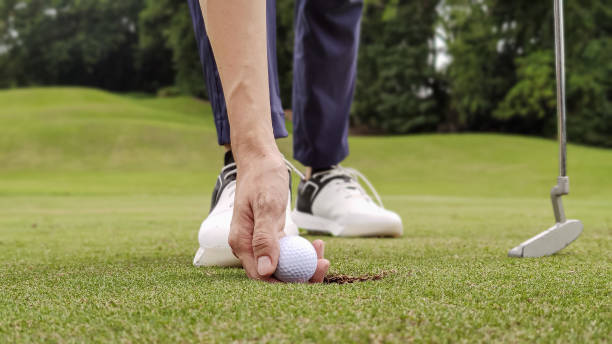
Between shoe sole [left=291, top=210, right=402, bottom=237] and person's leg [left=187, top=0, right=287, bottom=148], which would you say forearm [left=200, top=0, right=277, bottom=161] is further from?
shoe sole [left=291, top=210, right=402, bottom=237]

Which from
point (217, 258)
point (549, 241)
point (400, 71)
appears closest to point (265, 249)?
point (217, 258)

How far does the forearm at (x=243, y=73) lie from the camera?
Answer: 1.17 meters

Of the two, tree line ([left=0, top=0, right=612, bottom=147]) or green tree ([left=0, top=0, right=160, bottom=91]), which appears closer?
tree line ([left=0, top=0, right=612, bottom=147])

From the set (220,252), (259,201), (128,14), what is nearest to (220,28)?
(259,201)

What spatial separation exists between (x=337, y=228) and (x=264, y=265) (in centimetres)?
122

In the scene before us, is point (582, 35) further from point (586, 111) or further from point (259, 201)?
point (259, 201)

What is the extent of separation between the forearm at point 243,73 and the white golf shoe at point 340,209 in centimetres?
110

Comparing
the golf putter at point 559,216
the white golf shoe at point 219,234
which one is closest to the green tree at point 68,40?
the white golf shoe at point 219,234

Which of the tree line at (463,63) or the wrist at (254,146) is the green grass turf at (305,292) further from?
the tree line at (463,63)

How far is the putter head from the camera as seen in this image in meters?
1.43

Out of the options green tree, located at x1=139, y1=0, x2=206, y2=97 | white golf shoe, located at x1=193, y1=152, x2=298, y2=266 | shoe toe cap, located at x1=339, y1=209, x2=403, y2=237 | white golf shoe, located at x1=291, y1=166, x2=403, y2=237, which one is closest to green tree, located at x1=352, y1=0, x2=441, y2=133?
green tree, located at x1=139, y1=0, x2=206, y2=97

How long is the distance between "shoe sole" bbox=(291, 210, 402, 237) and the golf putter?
0.76 meters

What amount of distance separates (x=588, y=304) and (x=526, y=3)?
20038 mm

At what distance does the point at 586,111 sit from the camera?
2036 centimetres
